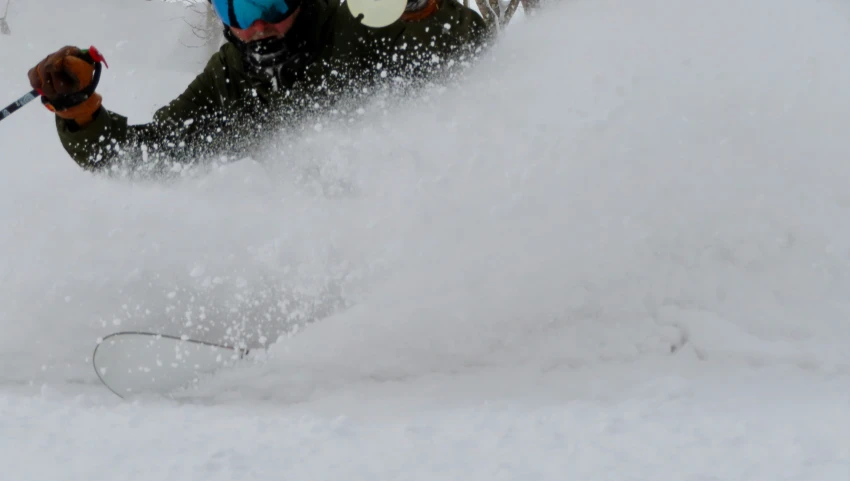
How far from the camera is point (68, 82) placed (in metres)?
2.69

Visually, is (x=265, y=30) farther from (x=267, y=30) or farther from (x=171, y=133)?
(x=171, y=133)

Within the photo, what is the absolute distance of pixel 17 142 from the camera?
20.0 ft

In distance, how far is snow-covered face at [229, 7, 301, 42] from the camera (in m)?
2.69

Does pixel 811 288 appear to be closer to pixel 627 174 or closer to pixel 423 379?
pixel 627 174

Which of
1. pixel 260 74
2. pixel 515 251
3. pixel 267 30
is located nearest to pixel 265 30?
pixel 267 30

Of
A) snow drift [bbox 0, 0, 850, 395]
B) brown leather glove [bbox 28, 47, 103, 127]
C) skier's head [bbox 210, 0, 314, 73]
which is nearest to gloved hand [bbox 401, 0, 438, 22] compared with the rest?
snow drift [bbox 0, 0, 850, 395]

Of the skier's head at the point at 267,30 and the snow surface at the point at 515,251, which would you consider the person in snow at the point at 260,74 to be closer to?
the skier's head at the point at 267,30

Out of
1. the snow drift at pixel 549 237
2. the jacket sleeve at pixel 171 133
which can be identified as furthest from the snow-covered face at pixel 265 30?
the snow drift at pixel 549 237

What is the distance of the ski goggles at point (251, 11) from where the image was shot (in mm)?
2627

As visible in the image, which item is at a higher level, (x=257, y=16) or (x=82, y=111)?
(x=257, y=16)

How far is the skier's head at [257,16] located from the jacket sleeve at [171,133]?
17.1 inches

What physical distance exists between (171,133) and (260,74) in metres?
0.57

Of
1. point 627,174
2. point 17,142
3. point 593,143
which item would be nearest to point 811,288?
point 627,174

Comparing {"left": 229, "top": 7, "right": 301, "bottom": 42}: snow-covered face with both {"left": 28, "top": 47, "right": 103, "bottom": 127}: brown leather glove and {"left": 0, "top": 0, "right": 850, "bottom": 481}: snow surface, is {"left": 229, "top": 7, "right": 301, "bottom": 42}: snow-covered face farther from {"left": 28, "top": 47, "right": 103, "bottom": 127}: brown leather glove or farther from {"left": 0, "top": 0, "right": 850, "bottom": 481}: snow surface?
{"left": 28, "top": 47, "right": 103, "bottom": 127}: brown leather glove
